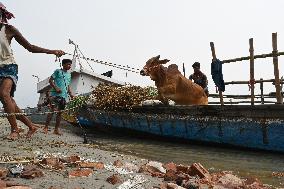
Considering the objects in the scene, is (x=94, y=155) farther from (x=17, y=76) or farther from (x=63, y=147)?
(x=17, y=76)

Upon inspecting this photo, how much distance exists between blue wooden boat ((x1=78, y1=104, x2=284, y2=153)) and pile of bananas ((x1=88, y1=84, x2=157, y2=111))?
0.82ft

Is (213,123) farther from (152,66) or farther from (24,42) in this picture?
(24,42)

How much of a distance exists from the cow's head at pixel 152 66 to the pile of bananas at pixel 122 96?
892mm

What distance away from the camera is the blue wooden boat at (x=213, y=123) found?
23.8ft

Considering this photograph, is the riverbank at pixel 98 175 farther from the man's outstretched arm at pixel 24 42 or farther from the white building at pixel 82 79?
the white building at pixel 82 79

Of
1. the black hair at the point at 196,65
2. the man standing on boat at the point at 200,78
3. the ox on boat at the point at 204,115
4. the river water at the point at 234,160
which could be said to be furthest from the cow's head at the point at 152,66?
the river water at the point at 234,160

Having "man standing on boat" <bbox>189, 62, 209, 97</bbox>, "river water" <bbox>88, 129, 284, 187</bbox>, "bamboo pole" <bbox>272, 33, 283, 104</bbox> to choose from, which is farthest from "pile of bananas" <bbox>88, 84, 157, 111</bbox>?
"bamboo pole" <bbox>272, 33, 283, 104</bbox>

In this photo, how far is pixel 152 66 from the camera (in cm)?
987

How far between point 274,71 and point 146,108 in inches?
149

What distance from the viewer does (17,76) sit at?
5.83 meters

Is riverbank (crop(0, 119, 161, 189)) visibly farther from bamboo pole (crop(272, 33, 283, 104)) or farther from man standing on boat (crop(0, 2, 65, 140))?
bamboo pole (crop(272, 33, 283, 104))

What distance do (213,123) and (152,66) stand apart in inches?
99.1

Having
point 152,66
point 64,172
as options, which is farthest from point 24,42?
point 152,66

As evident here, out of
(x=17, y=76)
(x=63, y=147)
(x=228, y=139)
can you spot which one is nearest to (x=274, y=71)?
(x=228, y=139)
